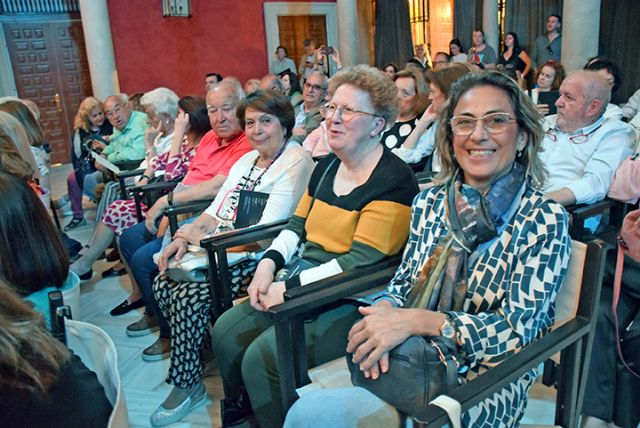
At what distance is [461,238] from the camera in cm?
126

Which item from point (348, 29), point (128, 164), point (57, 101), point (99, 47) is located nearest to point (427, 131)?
point (128, 164)

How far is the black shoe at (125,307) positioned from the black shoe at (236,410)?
1416mm

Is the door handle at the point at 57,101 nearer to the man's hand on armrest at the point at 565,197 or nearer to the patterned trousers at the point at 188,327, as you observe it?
the patterned trousers at the point at 188,327

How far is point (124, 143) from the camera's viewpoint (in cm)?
430

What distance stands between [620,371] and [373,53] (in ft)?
34.8

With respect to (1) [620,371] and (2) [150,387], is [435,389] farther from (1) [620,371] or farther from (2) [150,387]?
(2) [150,387]

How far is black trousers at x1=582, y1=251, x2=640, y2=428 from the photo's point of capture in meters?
1.53

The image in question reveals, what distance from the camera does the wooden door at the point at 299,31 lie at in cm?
961

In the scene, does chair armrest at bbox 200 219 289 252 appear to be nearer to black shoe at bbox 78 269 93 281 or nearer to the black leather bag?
the black leather bag

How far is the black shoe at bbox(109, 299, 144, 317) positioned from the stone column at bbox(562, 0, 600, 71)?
5.10 m

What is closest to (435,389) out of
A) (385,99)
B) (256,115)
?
(385,99)

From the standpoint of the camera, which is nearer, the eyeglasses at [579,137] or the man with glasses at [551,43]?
the eyeglasses at [579,137]

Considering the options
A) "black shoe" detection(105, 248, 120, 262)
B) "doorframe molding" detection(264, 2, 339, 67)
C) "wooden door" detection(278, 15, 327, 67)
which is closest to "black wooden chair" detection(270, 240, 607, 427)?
"black shoe" detection(105, 248, 120, 262)

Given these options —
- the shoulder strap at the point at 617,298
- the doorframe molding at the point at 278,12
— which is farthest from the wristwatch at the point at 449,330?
the doorframe molding at the point at 278,12
